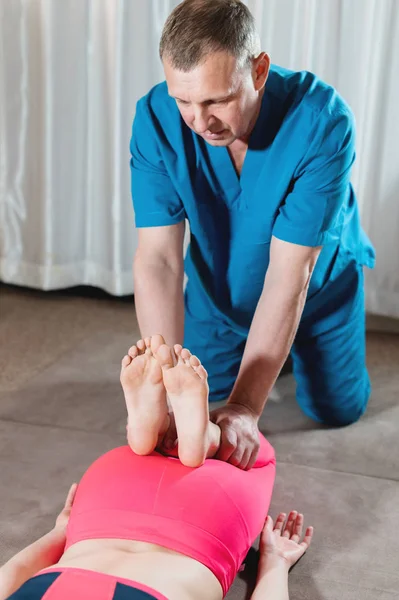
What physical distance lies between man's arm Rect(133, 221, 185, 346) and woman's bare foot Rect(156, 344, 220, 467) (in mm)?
429

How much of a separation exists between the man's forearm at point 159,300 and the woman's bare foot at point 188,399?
1.40 ft

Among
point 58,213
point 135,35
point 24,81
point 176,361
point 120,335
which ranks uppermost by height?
point 135,35

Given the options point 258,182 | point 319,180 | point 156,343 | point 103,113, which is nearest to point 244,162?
point 258,182

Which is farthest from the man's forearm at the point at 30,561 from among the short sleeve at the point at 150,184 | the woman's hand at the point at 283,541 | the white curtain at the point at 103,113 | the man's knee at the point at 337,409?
the white curtain at the point at 103,113

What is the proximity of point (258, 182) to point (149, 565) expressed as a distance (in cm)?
87

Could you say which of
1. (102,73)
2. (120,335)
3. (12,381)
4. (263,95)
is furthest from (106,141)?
(263,95)

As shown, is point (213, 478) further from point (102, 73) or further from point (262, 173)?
point (102, 73)

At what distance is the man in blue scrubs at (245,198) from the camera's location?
1.39 metres

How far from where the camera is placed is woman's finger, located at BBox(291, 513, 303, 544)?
1490mm

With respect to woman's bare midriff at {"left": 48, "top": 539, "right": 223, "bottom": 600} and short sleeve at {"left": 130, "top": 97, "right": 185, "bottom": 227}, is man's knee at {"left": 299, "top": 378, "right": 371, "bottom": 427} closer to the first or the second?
short sleeve at {"left": 130, "top": 97, "right": 185, "bottom": 227}

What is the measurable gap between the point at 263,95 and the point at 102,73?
1278mm

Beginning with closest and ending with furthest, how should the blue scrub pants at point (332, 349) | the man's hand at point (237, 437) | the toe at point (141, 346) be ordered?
the toe at point (141, 346) → the man's hand at point (237, 437) → the blue scrub pants at point (332, 349)

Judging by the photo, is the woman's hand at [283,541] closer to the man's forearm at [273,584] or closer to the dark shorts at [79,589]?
the man's forearm at [273,584]

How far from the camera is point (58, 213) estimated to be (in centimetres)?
293
